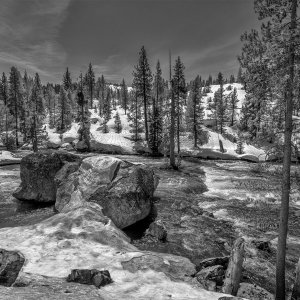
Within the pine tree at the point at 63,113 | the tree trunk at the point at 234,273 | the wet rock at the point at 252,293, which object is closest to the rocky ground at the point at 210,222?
the wet rock at the point at 252,293

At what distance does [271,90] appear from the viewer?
8.60 m

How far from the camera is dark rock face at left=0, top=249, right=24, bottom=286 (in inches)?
Result: 291

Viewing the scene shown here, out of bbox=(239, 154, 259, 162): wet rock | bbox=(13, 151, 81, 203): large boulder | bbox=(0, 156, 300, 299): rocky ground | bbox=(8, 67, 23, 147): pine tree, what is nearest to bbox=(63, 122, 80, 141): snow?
bbox=(8, 67, 23, 147): pine tree

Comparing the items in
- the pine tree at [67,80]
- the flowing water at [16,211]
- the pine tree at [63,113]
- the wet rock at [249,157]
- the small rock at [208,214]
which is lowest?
the small rock at [208,214]

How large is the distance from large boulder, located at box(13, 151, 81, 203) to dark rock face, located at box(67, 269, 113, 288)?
11.1 meters

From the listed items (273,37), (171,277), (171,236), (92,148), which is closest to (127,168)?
(171,236)

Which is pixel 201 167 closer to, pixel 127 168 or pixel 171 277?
pixel 127 168

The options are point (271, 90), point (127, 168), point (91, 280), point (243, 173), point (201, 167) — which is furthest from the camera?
point (201, 167)

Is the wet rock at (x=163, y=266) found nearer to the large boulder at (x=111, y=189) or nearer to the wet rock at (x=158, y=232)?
the wet rock at (x=158, y=232)

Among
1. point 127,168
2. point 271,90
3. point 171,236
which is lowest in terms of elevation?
point 171,236

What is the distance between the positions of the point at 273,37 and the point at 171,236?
30.9 ft

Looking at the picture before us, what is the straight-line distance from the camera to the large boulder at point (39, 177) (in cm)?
1777

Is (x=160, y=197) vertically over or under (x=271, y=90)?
under

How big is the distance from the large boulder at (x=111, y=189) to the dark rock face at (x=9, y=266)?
15.9ft
